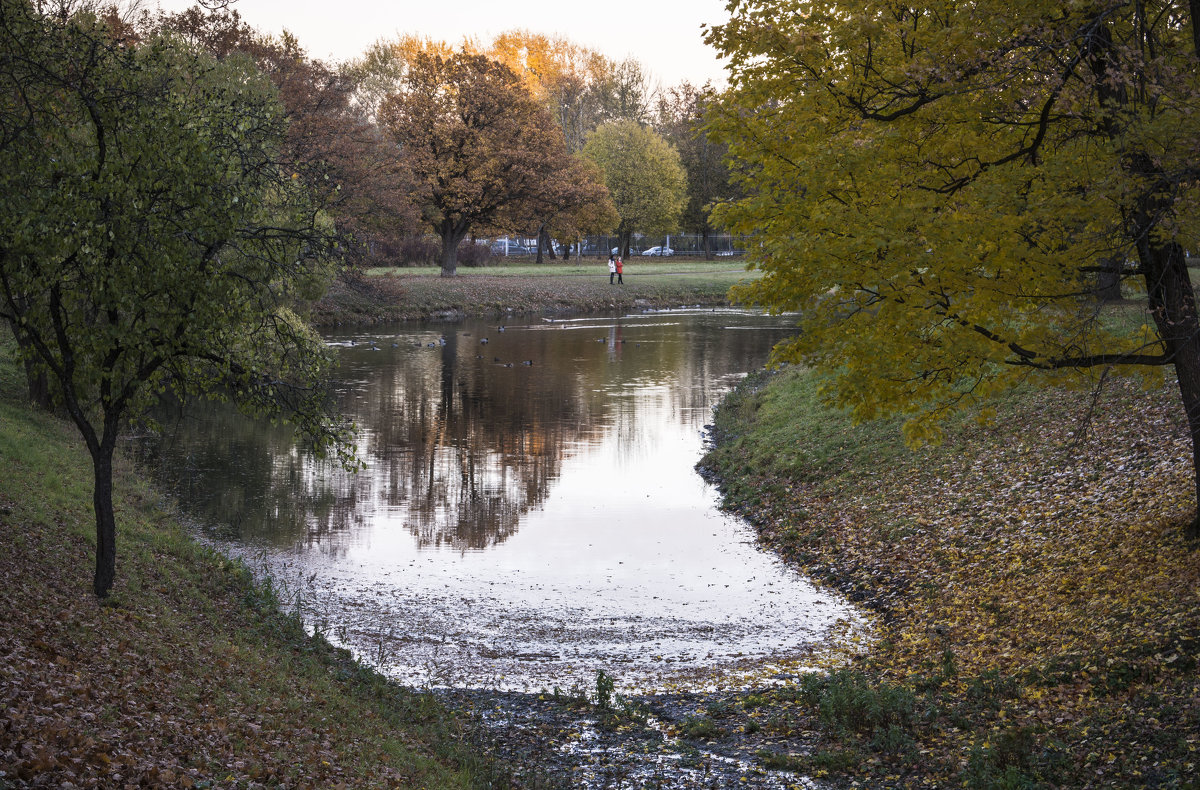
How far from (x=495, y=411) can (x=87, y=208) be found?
22035 millimetres

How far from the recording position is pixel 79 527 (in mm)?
14352

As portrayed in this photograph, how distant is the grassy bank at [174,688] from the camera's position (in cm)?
728

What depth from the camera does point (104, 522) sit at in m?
11.5

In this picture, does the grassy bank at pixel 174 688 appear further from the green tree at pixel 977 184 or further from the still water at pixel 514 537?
the green tree at pixel 977 184

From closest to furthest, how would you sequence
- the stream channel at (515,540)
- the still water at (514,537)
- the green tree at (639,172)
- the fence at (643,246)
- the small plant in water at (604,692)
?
the small plant in water at (604,692) → the stream channel at (515,540) → the still water at (514,537) → the green tree at (639,172) → the fence at (643,246)

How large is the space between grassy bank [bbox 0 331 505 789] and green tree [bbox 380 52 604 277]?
49.0 meters

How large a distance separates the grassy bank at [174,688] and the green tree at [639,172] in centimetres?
7441

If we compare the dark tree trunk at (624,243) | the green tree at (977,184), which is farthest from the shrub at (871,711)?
the dark tree trunk at (624,243)

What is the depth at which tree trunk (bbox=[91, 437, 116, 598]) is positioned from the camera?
1134 centimetres

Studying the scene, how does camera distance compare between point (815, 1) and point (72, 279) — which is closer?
point (72, 279)

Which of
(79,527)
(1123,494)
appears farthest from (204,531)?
(1123,494)

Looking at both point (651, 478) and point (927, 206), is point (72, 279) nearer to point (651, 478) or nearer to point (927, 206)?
point (927, 206)

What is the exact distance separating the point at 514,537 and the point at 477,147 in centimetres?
4706

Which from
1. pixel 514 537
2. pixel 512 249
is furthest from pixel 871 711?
pixel 512 249
